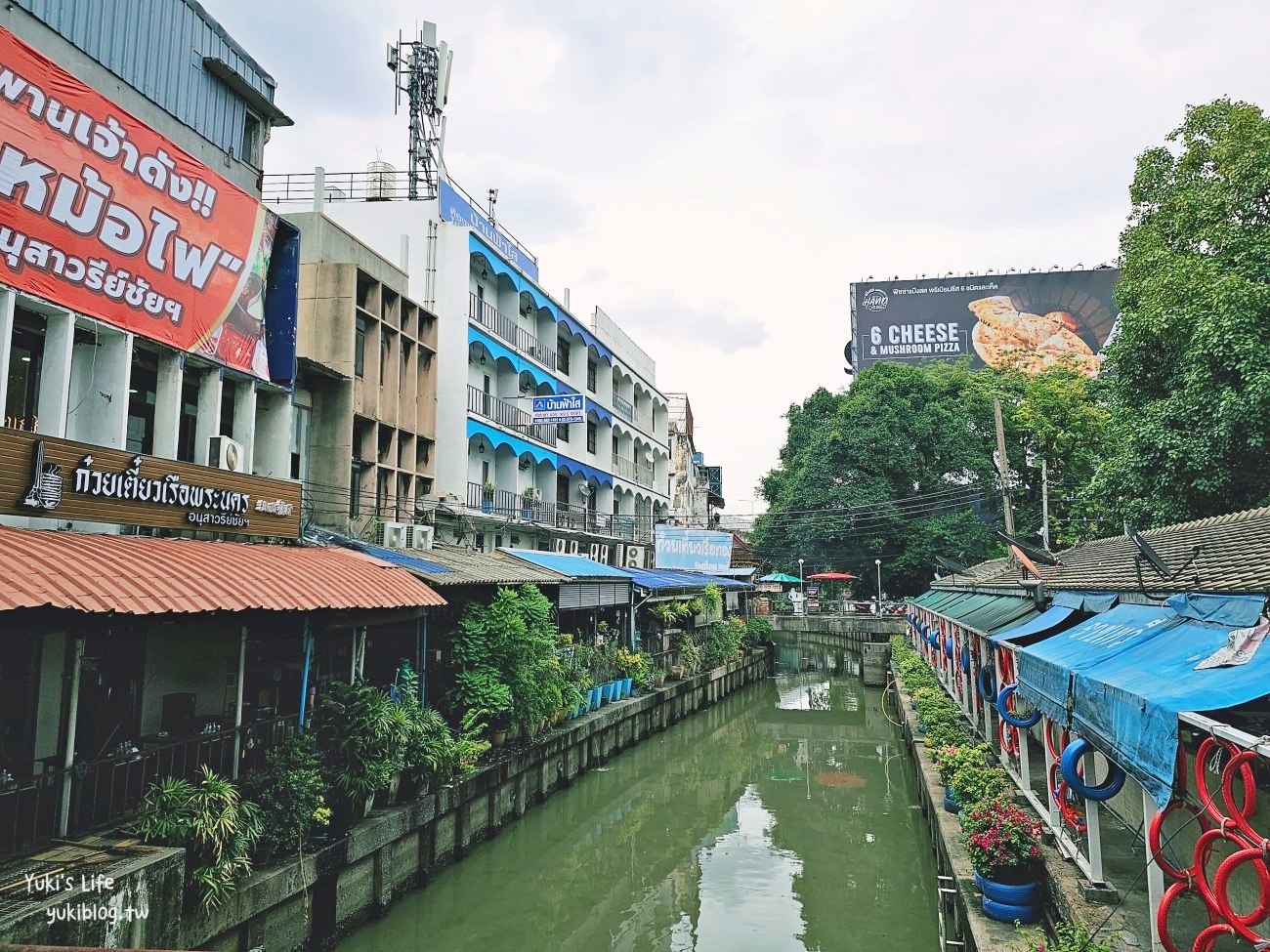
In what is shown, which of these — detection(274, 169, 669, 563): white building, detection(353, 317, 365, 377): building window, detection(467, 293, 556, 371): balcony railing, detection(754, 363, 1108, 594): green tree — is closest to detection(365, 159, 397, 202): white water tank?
detection(274, 169, 669, 563): white building

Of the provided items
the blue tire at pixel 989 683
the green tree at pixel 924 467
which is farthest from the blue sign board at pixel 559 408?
the green tree at pixel 924 467

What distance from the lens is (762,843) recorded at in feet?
48.8

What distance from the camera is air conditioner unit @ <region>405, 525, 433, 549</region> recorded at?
1884 cm

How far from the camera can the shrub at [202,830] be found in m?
7.63

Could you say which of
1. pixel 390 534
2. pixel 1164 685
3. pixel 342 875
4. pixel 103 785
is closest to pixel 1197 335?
pixel 1164 685

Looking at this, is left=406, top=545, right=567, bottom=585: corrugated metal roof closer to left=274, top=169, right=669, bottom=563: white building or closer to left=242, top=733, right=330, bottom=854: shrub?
left=274, top=169, right=669, bottom=563: white building

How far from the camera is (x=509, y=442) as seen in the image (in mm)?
25938

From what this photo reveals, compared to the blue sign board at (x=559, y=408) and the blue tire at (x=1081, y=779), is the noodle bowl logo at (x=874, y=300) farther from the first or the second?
the blue tire at (x=1081, y=779)

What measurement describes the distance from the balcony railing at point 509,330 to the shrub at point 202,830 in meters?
17.6

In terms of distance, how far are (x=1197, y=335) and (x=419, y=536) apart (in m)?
16.9

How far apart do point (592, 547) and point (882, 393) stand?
21.2 meters

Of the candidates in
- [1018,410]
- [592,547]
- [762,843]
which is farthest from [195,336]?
[1018,410]

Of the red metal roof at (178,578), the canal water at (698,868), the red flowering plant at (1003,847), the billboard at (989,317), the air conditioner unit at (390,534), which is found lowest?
the canal water at (698,868)

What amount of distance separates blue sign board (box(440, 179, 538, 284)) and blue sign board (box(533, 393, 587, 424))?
4.40m
